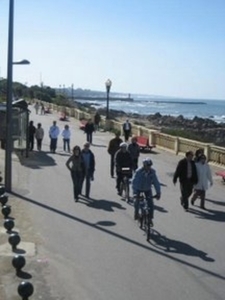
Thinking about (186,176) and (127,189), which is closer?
(186,176)

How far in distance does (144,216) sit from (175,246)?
117 centimetres

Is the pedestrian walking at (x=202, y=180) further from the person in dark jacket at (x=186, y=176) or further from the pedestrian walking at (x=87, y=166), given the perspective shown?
the pedestrian walking at (x=87, y=166)

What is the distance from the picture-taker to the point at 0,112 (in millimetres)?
27047

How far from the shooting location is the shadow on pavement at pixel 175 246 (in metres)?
10.8

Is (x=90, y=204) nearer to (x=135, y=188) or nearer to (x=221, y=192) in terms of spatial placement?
(x=135, y=188)

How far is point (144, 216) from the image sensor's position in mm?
12227

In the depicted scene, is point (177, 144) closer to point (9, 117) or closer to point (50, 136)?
point (50, 136)

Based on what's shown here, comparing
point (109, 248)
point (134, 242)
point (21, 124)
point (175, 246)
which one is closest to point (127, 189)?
point (134, 242)

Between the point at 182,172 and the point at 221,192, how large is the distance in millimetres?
3596

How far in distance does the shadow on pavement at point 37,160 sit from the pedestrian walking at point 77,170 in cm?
672

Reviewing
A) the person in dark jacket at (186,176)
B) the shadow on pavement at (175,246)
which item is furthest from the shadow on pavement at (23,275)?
the person in dark jacket at (186,176)

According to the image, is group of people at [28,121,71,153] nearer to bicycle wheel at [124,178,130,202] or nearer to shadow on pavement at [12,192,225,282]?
bicycle wheel at [124,178,130,202]

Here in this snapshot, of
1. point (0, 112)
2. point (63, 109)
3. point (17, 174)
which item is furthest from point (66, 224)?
point (63, 109)

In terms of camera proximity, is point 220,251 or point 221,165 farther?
point 221,165
